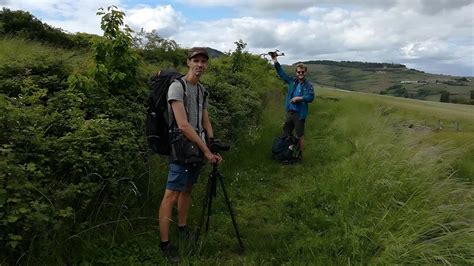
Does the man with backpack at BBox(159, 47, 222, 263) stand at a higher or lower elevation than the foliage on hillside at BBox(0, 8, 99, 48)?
lower

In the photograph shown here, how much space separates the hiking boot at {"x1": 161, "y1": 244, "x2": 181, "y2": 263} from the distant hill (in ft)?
252

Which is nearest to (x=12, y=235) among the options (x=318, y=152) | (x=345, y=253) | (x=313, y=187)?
(x=345, y=253)

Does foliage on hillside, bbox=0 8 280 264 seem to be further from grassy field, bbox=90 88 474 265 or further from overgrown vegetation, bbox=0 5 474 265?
grassy field, bbox=90 88 474 265

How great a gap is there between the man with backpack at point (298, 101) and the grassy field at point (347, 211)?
114cm

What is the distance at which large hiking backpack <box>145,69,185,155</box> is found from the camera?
4.63 meters

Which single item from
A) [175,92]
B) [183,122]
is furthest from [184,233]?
[175,92]

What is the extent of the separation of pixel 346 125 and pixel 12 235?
12714 millimetres

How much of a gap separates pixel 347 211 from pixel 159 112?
10.4 ft

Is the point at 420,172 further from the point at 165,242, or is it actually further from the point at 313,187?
the point at 165,242

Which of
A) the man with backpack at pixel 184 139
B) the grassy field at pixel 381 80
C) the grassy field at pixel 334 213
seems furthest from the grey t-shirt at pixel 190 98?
the grassy field at pixel 381 80

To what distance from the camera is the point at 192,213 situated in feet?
19.6

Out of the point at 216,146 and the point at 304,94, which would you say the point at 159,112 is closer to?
the point at 216,146

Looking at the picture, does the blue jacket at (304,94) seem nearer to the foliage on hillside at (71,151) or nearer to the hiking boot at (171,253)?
the foliage on hillside at (71,151)

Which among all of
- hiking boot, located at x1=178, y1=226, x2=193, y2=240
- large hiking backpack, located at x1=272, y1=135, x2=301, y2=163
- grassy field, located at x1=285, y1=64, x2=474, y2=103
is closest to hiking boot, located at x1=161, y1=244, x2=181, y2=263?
hiking boot, located at x1=178, y1=226, x2=193, y2=240
